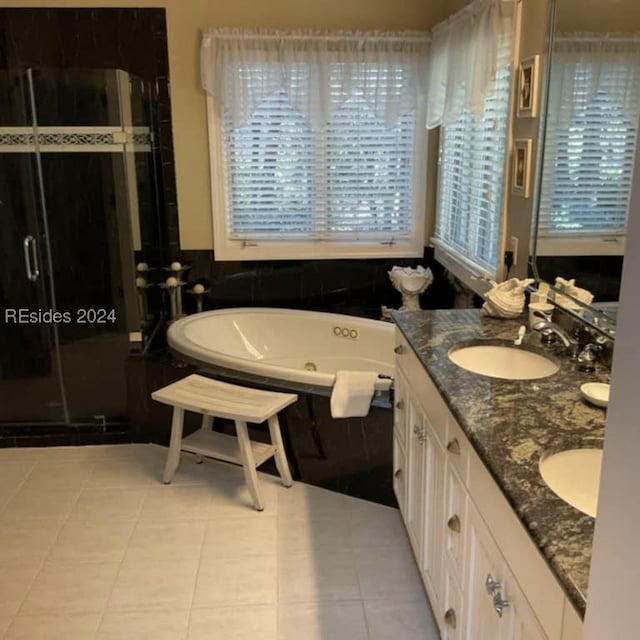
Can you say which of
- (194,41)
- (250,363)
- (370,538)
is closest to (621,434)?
(370,538)

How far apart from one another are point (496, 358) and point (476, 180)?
1.28 metres

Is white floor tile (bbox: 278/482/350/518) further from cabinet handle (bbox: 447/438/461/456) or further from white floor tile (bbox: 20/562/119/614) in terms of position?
cabinet handle (bbox: 447/438/461/456)

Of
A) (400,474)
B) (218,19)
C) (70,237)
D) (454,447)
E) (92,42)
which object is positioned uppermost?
(218,19)

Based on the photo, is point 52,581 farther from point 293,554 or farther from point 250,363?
point 250,363

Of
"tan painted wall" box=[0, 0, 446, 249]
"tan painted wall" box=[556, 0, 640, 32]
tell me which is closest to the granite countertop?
"tan painted wall" box=[556, 0, 640, 32]

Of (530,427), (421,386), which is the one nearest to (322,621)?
(421,386)

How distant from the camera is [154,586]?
7.97 feet

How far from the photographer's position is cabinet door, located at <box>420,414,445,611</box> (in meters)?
1.95

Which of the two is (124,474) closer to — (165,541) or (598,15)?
(165,541)

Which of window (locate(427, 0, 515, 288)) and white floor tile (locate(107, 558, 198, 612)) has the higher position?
window (locate(427, 0, 515, 288))

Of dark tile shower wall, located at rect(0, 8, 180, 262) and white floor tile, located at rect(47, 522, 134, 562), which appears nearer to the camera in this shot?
white floor tile, located at rect(47, 522, 134, 562)

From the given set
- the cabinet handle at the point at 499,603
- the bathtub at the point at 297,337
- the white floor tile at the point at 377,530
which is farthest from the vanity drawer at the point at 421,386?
the bathtub at the point at 297,337

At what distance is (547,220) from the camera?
251 cm

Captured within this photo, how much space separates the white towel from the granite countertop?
1.69 ft
